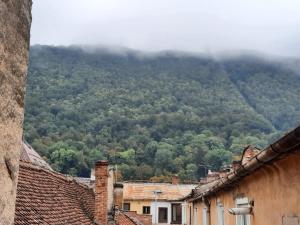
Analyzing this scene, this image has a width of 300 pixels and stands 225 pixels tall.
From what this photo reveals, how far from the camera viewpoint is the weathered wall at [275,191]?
215 inches

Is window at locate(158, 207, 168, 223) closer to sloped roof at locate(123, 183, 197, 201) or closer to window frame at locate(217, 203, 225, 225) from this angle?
sloped roof at locate(123, 183, 197, 201)

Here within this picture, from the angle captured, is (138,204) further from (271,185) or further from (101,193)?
(271,185)

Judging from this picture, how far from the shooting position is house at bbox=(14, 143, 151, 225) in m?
7.65

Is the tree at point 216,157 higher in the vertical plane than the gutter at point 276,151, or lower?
higher

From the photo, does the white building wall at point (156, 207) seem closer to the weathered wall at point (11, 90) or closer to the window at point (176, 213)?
the window at point (176, 213)

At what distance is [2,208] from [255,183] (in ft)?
19.9

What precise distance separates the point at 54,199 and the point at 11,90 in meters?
7.52

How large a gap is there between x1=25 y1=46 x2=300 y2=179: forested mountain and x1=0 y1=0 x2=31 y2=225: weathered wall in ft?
192

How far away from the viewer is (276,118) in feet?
362

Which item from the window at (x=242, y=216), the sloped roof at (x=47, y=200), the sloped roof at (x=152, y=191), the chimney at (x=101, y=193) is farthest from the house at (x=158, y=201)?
the window at (x=242, y=216)

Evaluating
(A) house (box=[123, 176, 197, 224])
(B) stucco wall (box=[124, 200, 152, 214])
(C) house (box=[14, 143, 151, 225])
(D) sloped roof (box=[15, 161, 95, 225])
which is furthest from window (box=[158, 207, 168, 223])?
(D) sloped roof (box=[15, 161, 95, 225])

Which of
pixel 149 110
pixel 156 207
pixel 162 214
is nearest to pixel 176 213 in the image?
pixel 162 214

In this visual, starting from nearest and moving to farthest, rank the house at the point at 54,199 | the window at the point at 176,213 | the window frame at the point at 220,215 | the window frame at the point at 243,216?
the house at the point at 54,199 → the window frame at the point at 243,216 → the window frame at the point at 220,215 → the window at the point at 176,213

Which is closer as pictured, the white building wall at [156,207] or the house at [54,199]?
the house at [54,199]
